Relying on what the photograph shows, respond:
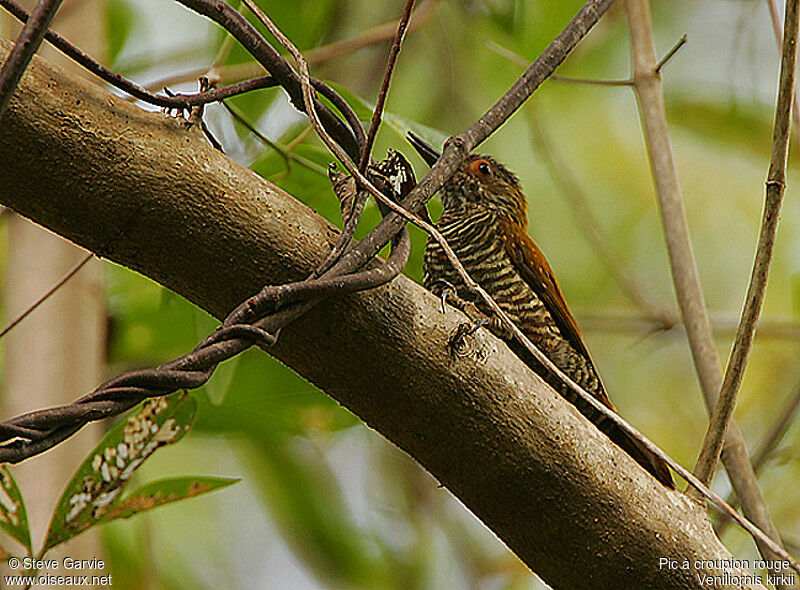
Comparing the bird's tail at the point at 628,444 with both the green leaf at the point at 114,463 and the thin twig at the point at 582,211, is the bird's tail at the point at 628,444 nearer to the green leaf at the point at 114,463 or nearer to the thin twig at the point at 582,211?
the green leaf at the point at 114,463

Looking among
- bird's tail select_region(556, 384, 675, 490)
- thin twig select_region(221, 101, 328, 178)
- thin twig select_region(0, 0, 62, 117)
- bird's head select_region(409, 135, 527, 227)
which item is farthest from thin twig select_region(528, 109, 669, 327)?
thin twig select_region(0, 0, 62, 117)

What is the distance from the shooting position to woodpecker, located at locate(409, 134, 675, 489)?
42.9 inches

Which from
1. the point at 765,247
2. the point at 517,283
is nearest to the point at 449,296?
the point at 765,247

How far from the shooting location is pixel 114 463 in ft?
2.92

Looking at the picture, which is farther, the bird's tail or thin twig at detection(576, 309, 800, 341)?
thin twig at detection(576, 309, 800, 341)

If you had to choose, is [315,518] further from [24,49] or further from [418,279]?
[24,49]

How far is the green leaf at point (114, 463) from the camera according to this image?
2.89ft

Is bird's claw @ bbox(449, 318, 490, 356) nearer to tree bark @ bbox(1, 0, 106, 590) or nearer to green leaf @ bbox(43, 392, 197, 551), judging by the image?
green leaf @ bbox(43, 392, 197, 551)

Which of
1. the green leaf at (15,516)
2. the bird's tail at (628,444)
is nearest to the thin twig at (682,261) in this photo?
the bird's tail at (628,444)

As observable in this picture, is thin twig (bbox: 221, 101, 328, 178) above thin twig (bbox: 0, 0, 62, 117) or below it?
above

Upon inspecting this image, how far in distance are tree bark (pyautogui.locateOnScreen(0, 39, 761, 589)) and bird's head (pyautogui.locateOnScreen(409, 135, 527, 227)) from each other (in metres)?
0.71

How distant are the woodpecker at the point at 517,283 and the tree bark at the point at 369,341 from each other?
0.80 ft

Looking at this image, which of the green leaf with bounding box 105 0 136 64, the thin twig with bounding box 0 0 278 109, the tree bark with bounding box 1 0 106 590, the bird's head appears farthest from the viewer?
the green leaf with bounding box 105 0 136 64

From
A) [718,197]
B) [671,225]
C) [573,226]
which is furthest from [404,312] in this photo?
[718,197]
